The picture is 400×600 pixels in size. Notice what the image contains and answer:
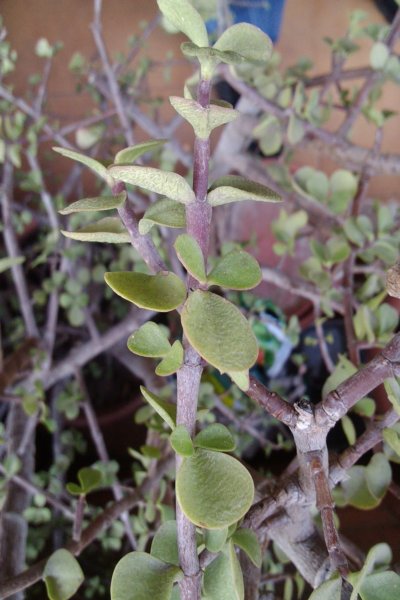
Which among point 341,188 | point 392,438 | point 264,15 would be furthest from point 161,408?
point 264,15

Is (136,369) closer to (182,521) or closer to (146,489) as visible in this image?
(146,489)

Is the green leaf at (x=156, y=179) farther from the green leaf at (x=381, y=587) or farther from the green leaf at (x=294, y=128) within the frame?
the green leaf at (x=294, y=128)

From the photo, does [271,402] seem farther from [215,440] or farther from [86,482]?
[86,482]

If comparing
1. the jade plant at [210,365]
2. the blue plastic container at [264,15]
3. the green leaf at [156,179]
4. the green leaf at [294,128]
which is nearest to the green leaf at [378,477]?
the jade plant at [210,365]

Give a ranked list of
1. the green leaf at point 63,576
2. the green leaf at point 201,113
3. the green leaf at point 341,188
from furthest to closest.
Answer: the green leaf at point 341,188, the green leaf at point 63,576, the green leaf at point 201,113

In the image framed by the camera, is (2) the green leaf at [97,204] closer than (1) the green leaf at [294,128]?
Yes

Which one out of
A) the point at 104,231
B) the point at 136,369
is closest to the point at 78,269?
the point at 136,369
